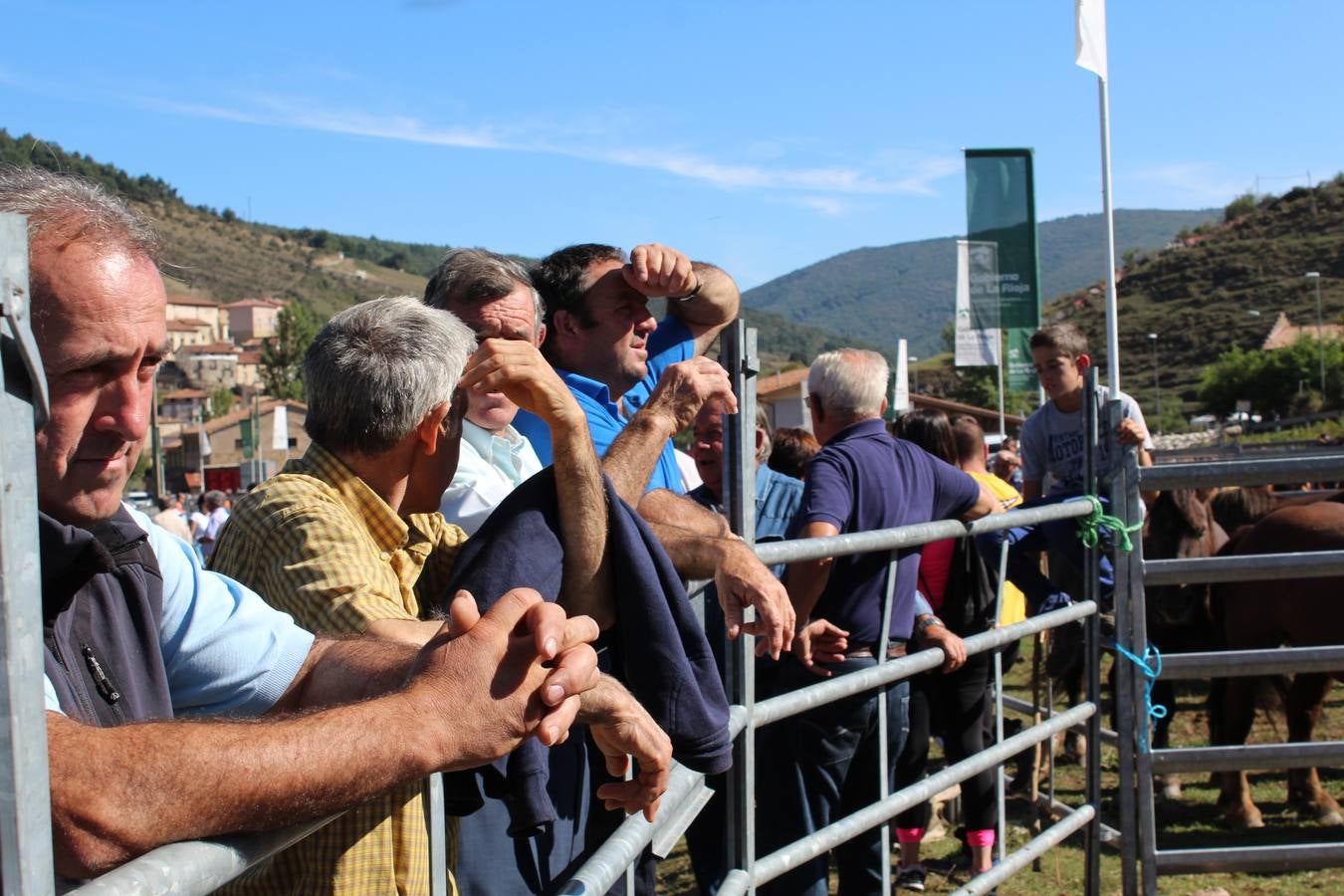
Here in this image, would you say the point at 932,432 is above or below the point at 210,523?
above

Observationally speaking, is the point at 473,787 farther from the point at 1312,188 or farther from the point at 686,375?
the point at 1312,188

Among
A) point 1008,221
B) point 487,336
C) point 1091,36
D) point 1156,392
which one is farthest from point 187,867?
point 1156,392

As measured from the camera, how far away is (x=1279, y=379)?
6619cm

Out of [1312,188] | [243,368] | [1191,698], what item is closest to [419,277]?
[243,368]

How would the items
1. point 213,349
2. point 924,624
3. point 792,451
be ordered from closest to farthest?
point 924,624 < point 792,451 < point 213,349

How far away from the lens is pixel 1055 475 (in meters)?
6.32

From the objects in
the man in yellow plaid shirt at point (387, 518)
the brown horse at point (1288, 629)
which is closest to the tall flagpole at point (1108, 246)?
the brown horse at point (1288, 629)

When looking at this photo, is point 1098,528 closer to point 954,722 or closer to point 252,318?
point 954,722

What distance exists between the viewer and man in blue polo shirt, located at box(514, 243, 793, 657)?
2.48 m

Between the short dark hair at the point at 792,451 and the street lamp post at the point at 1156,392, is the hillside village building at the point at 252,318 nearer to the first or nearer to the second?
the street lamp post at the point at 1156,392

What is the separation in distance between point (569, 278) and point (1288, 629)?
4.78m

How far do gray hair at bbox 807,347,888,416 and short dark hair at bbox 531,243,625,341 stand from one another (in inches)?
45.1

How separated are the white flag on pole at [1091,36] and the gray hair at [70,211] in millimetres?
11086

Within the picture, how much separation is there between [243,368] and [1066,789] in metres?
145
